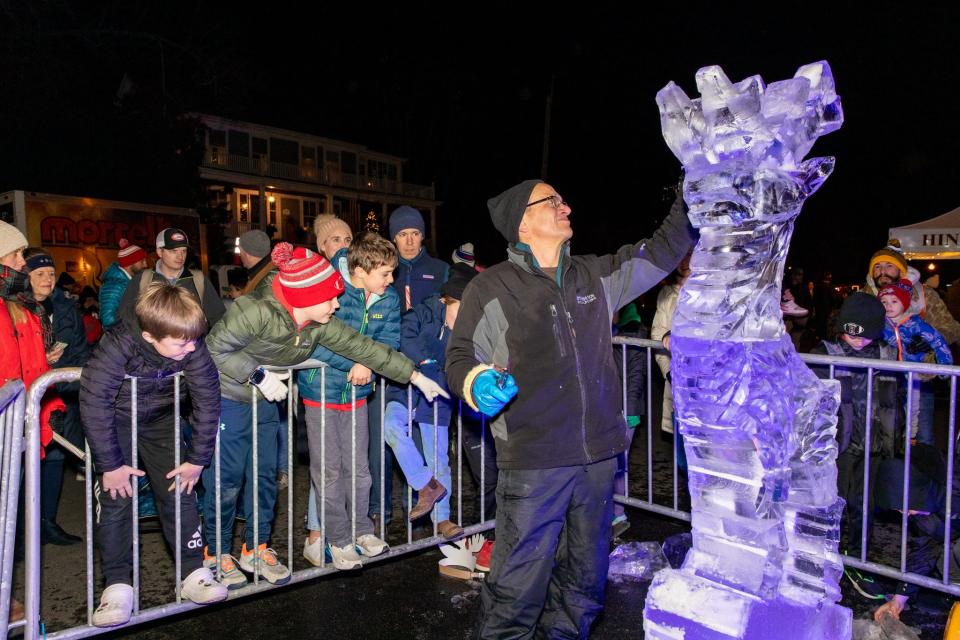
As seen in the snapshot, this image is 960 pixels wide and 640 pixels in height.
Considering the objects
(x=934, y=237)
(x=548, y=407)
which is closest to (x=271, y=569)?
(x=548, y=407)

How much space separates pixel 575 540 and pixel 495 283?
4.01ft

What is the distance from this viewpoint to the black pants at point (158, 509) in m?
3.55

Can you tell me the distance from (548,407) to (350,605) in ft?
6.46

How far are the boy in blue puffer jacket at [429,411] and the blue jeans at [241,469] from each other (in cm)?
81

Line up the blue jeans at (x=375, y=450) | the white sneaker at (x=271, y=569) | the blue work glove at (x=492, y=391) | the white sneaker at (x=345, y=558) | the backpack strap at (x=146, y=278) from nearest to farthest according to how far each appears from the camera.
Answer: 1. the blue work glove at (x=492, y=391)
2. the white sneaker at (x=271, y=569)
3. the white sneaker at (x=345, y=558)
4. the blue jeans at (x=375, y=450)
5. the backpack strap at (x=146, y=278)

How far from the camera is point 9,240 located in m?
4.50

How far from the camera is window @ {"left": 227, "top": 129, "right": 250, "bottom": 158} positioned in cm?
3859

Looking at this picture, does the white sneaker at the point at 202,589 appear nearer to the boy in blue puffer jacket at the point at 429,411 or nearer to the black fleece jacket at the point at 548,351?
the boy in blue puffer jacket at the point at 429,411

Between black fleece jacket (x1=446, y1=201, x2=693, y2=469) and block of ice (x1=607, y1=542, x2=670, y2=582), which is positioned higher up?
black fleece jacket (x1=446, y1=201, x2=693, y2=469)

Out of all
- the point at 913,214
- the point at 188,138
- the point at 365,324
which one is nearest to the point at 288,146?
the point at 188,138

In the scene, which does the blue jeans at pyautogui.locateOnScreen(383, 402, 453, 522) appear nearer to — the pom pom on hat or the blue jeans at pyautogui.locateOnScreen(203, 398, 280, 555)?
the blue jeans at pyautogui.locateOnScreen(203, 398, 280, 555)

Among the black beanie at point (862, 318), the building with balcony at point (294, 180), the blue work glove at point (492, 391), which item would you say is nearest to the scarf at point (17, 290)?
the blue work glove at point (492, 391)

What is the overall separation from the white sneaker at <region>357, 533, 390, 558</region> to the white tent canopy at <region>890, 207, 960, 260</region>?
11.9 metres

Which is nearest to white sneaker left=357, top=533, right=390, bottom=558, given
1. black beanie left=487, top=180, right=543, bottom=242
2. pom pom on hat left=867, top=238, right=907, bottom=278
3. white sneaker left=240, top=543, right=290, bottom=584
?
white sneaker left=240, top=543, right=290, bottom=584
